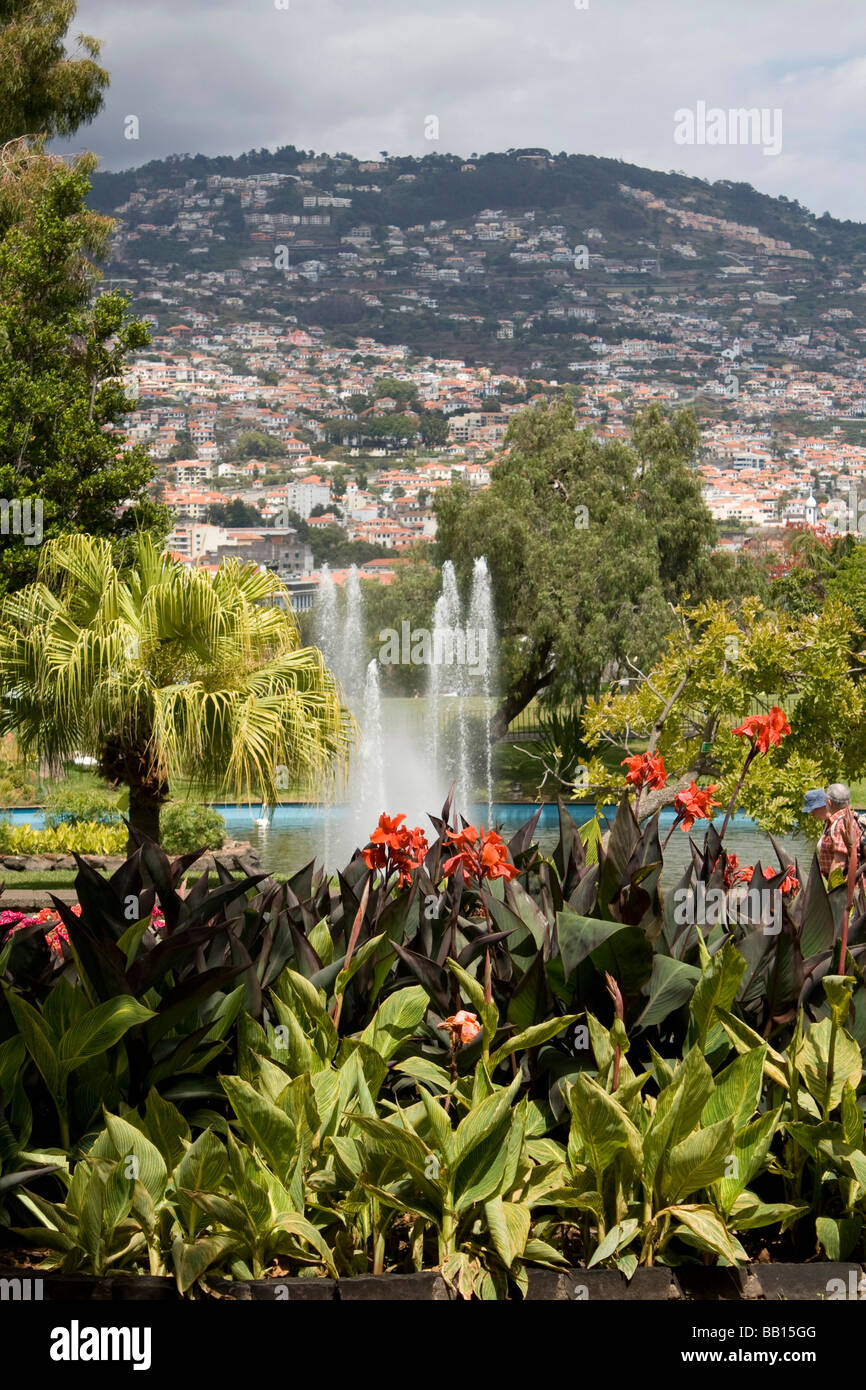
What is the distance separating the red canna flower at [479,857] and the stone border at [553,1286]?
0.76 metres

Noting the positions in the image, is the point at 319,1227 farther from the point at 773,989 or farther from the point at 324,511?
the point at 324,511

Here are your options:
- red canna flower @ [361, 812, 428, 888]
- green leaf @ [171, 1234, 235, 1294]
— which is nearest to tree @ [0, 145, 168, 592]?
red canna flower @ [361, 812, 428, 888]

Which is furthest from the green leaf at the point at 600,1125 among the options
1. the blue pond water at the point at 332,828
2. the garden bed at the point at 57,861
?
the garden bed at the point at 57,861

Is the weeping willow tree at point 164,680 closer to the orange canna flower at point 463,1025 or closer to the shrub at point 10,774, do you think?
the orange canna flower at point 463,1025

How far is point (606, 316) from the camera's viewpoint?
9550 centimetres

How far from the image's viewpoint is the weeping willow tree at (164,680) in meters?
7.28

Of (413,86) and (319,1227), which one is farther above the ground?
(413,86)

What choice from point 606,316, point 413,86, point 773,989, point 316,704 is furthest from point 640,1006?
point 413,86

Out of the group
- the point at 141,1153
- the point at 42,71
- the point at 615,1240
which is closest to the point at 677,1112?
the point at 615,1240

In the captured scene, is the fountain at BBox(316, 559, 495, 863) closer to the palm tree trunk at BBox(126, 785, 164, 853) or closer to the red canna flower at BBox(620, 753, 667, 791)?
the palm tree trunk at BBox(126, 785, 164, 853)

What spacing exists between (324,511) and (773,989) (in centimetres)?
6780

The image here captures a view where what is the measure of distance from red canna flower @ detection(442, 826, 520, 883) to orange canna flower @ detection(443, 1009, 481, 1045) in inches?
15.6

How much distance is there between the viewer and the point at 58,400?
37.3 feet

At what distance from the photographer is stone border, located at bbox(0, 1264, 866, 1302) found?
67.9 inches
